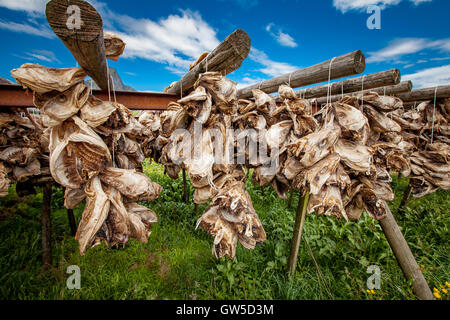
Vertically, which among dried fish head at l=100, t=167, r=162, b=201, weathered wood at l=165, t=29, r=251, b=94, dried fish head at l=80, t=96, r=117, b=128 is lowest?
A: dried fish head at l=100, t=167, r=162, b=201

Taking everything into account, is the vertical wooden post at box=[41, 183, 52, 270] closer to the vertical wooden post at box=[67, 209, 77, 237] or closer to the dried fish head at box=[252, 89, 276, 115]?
the vertical wooden post at box=[67, 209, 77, 237]

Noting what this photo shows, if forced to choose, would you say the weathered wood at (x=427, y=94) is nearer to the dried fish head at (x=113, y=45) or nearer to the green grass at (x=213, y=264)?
the green grass at (x=213, y=264)

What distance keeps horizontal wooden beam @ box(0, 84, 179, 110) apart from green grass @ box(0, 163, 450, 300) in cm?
230

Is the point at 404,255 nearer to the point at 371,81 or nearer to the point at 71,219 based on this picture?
the point at 371,81

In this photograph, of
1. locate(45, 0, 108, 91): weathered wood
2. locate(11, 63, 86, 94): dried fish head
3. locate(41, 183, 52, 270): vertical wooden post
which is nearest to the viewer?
locate(45, 0, 108, 91): weathered wood

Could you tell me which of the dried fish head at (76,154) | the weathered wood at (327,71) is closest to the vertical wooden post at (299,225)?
the weathered wood at (327,71)

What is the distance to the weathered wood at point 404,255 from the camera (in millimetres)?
2131

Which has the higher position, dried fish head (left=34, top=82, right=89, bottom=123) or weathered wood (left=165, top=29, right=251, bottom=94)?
weathered wood (left=165, top=29, right=251, bottom=94)

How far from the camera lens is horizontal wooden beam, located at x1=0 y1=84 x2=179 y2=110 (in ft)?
5.61

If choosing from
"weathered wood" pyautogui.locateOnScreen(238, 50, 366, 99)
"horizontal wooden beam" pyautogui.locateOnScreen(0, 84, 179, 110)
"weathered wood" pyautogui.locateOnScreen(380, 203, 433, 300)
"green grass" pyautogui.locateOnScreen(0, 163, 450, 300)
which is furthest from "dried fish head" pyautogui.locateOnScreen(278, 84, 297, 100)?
"green grass" pyautogui.locateOnScreen(0, 163, 450, 300)

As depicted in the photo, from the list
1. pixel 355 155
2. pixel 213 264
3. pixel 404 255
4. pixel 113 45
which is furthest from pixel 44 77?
pixel 404 255

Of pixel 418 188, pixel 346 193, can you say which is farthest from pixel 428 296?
pixel 346 193

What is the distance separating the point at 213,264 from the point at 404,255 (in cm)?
246

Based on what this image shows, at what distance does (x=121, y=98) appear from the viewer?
1.91 m
